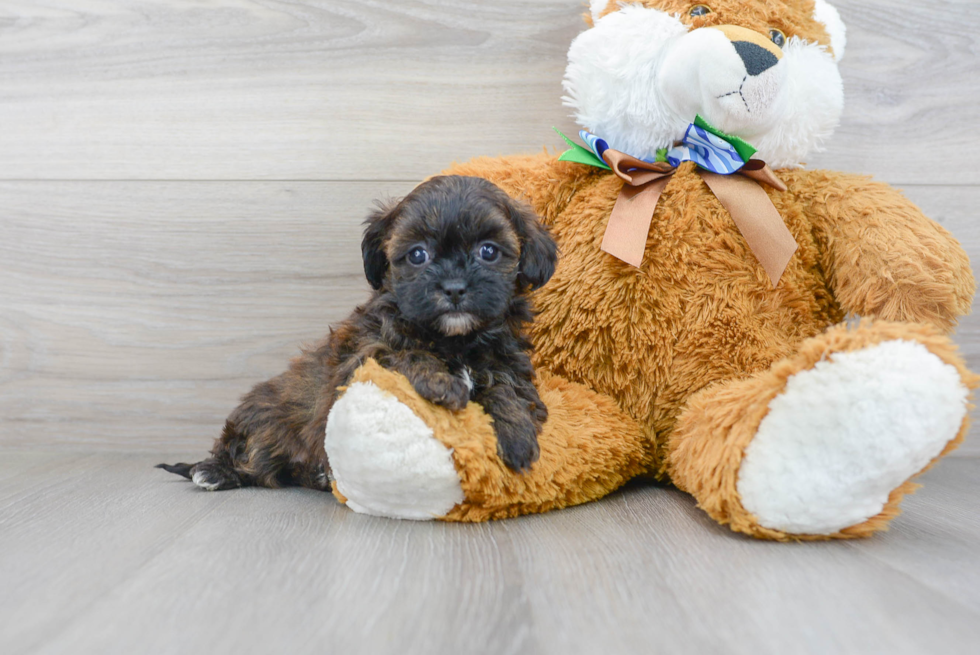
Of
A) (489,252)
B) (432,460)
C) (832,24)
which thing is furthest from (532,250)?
(832,24)

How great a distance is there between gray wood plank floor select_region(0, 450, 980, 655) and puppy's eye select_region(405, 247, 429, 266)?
0.46m

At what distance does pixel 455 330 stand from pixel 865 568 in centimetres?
72

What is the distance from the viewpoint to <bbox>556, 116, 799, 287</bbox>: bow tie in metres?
1.38

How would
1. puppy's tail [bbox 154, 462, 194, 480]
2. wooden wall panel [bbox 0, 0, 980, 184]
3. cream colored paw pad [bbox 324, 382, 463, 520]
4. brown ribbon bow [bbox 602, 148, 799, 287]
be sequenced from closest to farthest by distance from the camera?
cream colored paw pad [bbox 324, 382, 463, 520] → brown ribbon bow [bbox 602, 148, 799, 287] → puppy's tail [bbox 154, 462, 194, 480] → wooden wall panel [bbox 0, 0, 980, 184]

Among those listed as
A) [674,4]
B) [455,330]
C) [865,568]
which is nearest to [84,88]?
[455,330]

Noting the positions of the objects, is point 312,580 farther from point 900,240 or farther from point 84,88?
point 84,88

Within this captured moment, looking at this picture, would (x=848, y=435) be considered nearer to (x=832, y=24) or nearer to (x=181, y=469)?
(x=832, y=24)

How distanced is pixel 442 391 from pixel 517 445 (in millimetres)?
164

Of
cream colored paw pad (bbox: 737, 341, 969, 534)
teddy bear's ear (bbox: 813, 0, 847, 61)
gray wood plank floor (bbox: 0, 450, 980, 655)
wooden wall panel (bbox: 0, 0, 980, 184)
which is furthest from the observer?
wooden wall panel (bbox: 0, 0, 980, 184)

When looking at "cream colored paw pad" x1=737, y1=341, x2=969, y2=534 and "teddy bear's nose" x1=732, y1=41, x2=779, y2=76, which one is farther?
"teddy bear's nose" x1=732, y1=41, x2=779, y2=76

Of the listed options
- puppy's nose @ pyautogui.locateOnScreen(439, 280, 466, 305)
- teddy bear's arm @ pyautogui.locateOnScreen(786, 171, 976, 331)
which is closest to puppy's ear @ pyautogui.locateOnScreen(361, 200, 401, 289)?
puppy's nose @ pyautogui.locateOnScreen(439, 280, 466, 305)

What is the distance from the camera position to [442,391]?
3.86 ft

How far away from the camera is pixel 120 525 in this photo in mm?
1290

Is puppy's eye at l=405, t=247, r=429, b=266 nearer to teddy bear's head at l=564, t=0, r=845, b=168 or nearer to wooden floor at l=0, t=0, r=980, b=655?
teddy bear's head at l=564, t=0, r=845, b=168
